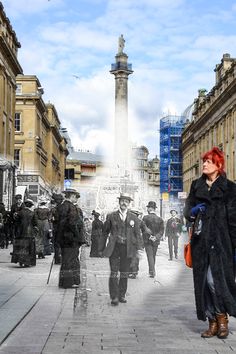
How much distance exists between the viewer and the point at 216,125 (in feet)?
226

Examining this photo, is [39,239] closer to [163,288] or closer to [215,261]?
[163,288]

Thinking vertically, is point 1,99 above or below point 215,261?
above

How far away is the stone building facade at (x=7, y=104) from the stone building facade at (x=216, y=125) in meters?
18.5

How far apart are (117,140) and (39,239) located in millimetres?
55971

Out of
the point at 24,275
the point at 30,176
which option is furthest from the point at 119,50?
the point at 24,275

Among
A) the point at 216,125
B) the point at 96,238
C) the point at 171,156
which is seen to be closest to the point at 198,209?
the point at 96,238

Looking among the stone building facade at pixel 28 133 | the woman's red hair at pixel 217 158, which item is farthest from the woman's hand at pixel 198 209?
the stone building facade at pixel 28 133

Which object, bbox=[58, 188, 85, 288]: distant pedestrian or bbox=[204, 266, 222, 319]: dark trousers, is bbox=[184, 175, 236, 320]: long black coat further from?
bbox=[58, 188, 85, 288]: distant pedestrian

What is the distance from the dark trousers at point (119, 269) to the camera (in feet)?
→ 33.2

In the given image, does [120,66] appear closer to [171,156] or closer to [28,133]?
[171,156]

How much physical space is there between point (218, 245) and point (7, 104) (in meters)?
40.7

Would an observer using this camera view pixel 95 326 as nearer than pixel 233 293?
No

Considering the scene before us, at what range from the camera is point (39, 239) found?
20625 mm

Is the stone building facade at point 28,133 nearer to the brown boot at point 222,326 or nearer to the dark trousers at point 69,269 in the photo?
the dark trousers at point 69,269
